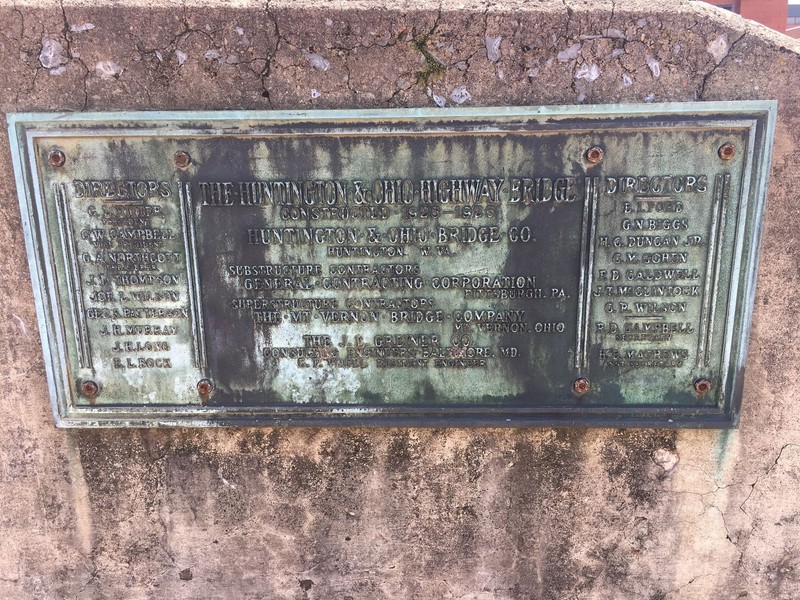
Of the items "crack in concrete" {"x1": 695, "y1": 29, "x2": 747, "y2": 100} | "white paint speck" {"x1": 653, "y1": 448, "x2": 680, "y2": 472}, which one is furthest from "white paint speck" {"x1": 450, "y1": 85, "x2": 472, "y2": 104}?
"white paint speck" {"x1": 653, "y1": 448, "x2": 680, "y2": 472}

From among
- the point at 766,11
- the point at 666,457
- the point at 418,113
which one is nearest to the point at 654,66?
the point at 418,113

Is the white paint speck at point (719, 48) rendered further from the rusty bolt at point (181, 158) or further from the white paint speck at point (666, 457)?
the rusty bolt at point (181, 158)

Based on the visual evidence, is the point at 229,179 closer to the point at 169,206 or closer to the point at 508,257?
the point at 169,206

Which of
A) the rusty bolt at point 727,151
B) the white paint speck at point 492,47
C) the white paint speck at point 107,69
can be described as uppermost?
the white paint speck at point 492,47

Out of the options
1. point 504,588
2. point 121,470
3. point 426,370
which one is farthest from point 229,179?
point 504,588

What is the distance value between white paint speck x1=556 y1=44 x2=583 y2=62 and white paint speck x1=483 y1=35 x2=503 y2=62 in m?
0.23

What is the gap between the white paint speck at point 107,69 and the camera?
2.00 m

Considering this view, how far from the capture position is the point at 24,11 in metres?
1.97

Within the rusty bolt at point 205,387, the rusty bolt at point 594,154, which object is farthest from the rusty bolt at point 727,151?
the rusty bolt at point 205,387

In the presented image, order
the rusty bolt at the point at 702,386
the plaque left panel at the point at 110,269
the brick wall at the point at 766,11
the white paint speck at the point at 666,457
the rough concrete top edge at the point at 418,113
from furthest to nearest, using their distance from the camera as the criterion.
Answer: the brick wall at the point at 766,11 → the white paint speck at the point at 666,457 → the rusty bolt at the point at 702,386 → the plaque left panel at the point at 110,269 → the rough concrete top edge at the point at 418,113

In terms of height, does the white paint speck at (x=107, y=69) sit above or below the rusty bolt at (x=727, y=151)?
above

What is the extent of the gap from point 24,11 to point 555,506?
9.70 feet

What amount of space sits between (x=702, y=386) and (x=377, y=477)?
4.70ft

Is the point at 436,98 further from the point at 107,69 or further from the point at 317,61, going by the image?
the point at 107,69
